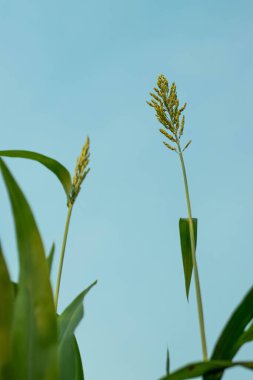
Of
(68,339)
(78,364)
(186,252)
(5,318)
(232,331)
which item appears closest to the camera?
(5,318)

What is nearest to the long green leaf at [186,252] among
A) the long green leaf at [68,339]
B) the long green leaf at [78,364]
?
the long green leaf at [78,364]

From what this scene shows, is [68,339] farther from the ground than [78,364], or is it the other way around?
[68,339]

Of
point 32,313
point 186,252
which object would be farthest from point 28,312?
point 186,252

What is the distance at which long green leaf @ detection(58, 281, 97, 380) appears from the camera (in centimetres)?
121

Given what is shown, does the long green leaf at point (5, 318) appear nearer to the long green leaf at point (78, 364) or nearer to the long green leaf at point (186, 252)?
the long green leaf at point (78, 364)

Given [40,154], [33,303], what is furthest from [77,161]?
[33,303]

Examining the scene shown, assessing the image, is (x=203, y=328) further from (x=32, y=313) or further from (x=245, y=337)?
(x=32, y=313)

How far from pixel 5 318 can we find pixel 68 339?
1.02 feet

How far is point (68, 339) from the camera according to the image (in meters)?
1.22

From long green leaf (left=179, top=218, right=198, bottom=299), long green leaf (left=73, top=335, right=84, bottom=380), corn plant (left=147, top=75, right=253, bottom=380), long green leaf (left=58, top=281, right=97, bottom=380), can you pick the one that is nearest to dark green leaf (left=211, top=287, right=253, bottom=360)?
corn plant (left=147, top=75, right=253, bottom=380)

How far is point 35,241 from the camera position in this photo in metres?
0.97

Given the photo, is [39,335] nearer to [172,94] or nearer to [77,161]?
[77,161]

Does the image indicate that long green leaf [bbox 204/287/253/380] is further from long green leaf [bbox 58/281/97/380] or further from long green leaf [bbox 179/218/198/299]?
long green leaf [bbox 179/218/198/299]

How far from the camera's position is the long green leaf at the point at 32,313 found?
3.13 ft
